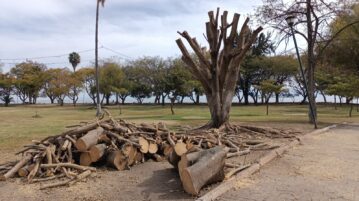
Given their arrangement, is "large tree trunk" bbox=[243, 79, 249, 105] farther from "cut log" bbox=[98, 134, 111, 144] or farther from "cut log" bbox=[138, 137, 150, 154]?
"cut log" bbox=[98, 134, 111, 144]

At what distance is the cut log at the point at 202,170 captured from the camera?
6535 mm

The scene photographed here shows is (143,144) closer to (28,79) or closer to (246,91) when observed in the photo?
(246,91)

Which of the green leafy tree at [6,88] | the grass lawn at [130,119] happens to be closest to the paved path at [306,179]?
the grass lawn at [130,119]

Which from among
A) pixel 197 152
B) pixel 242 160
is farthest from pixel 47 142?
pixel 242 160

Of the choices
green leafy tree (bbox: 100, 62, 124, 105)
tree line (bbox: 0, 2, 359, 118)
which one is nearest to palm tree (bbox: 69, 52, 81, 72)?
tree line (bbox: 0, 2, 359, 118)

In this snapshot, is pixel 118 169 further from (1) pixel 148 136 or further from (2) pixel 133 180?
(1) pixel 148 136

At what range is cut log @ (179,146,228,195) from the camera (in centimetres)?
654

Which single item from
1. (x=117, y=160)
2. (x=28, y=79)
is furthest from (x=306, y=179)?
(x=28, y=79)

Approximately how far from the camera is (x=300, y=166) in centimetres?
923

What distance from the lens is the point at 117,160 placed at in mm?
8617

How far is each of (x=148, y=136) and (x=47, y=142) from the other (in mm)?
2277

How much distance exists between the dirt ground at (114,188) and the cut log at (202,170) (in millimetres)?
169

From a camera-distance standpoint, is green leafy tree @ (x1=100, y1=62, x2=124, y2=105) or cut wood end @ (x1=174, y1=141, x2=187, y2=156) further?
green leafy tree @ (x1=100, y1=62, x2=124, y2=105)

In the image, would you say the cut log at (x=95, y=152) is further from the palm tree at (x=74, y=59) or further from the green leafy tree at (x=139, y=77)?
the palm tree at (x=74, y=59)
